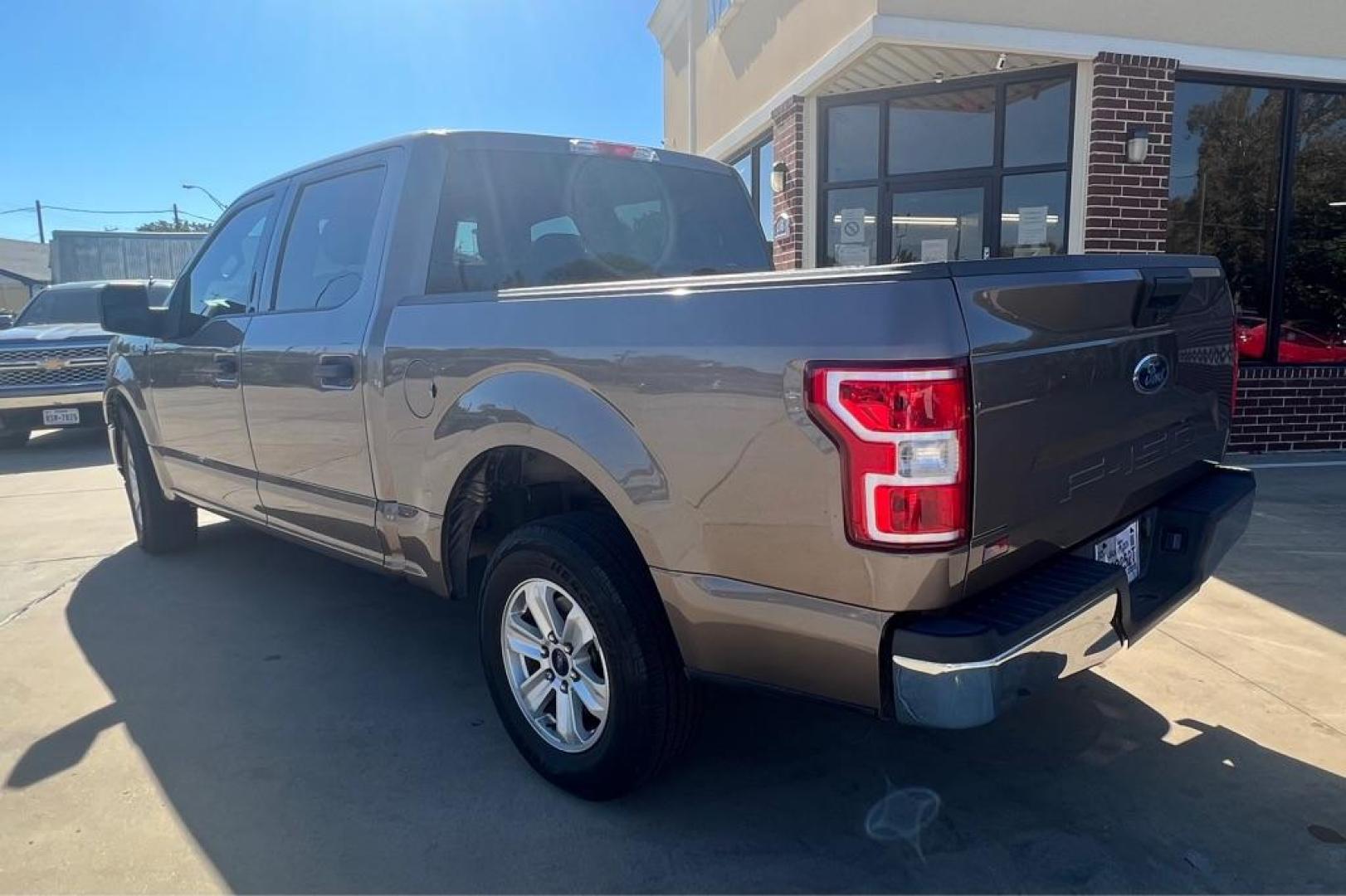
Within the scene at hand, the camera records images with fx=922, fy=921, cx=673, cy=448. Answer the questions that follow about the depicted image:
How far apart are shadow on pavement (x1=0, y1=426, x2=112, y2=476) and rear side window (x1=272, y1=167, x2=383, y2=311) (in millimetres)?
6699

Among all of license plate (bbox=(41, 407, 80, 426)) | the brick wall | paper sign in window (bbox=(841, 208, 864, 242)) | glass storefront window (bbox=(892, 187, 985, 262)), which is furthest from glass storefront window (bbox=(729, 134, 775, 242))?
license plate (bbox=(41, 407, 80, 426))

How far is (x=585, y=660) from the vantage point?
8.54 ft

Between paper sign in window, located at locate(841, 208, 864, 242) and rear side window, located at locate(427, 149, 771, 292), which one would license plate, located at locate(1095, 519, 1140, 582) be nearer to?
rear side window, located at locate(427, 149, 771, 292)

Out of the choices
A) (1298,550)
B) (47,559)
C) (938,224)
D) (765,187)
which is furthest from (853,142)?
(47,559)

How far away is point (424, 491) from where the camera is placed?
120 inches

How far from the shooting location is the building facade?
711cm

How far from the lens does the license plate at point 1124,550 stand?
2482mm

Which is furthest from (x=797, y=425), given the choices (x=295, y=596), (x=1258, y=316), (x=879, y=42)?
(x=1258, y=316)

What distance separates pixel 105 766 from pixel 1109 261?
338 centimetres

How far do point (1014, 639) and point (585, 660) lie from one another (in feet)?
3.89

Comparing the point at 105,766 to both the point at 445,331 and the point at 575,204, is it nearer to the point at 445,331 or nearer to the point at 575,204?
the point at 445,331

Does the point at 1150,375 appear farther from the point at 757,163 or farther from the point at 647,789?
the point at 757,163

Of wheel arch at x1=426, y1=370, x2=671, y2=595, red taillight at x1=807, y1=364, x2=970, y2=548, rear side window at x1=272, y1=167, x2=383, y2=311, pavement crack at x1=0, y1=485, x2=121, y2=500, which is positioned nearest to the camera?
red taillight at x1=807, y1=364, x2=970, y2=548

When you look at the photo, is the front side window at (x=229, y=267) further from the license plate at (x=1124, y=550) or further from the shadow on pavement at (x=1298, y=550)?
the shadow on pavement at (x=1298, y=550)
